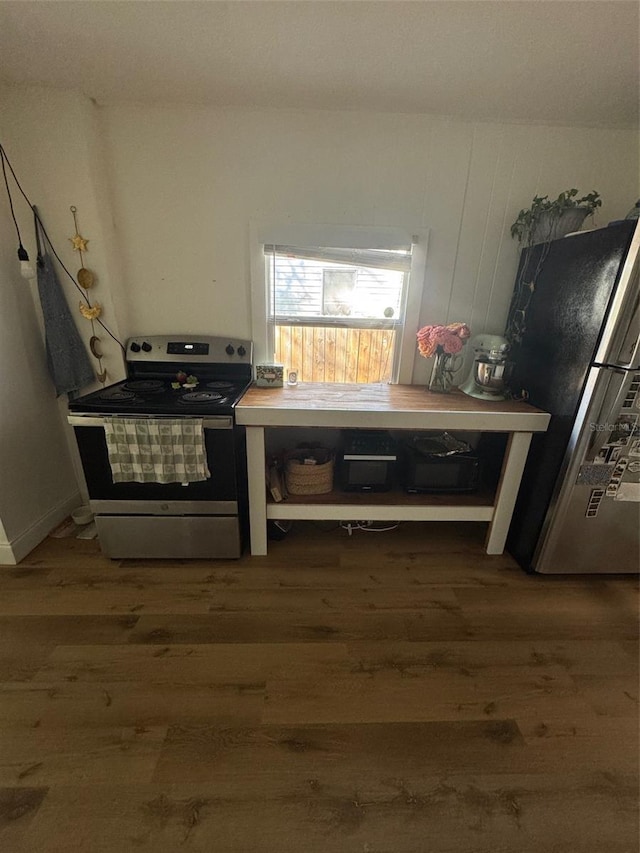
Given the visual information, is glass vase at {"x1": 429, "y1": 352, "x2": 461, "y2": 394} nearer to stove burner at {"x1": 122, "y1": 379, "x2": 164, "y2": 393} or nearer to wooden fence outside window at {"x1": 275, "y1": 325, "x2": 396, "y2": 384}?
wooden fence outside window at {"x1": 275, "y1": 325, "x2": 396, "y2": 384}

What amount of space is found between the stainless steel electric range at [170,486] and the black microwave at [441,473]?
37.5 inches

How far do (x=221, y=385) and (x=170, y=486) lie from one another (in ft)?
2.04

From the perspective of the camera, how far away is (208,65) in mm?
1340

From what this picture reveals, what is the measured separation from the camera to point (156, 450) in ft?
5.01

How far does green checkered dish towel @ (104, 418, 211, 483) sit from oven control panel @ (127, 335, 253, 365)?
1.92 feet

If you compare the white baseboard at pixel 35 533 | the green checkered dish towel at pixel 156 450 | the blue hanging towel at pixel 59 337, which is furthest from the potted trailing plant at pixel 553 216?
the white baseboard at pixel 35 533

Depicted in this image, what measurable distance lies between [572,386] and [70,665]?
2.41 m

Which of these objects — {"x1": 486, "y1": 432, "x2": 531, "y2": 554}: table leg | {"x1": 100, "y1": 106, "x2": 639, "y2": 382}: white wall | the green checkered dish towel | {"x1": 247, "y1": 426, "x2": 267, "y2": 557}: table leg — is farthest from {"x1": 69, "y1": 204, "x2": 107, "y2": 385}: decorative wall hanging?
{"x1": 486, "y1": 432, "x2": 531, "y2": 554}: table leg

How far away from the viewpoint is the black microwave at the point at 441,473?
1.81m

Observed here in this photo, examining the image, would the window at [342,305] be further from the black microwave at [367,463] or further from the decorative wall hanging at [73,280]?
the decorative wall hanging at [73,280]

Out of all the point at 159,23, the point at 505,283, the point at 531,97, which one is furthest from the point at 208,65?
the point at 505,283

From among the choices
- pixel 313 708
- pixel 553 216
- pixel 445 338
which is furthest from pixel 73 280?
pixel 553 216

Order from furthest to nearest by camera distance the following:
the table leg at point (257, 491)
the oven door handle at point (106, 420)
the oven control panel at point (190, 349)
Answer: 1. the oven control panel at point (190, 349)
2. the table leg at point (257, 491)
3. the oven door handle at point (106, 420)

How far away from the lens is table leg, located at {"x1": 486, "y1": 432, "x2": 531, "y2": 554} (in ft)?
5.37
